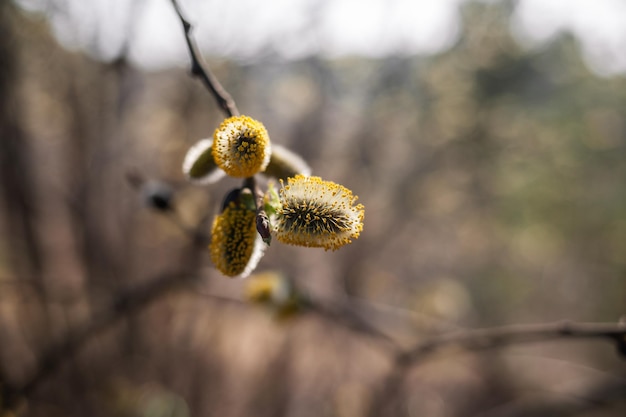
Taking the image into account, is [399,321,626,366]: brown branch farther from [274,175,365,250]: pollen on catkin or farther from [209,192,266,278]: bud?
[209,192,266,278]: bud

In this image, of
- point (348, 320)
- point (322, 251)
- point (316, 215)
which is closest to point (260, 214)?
point (316, 215)

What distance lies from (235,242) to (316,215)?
0.17 metres

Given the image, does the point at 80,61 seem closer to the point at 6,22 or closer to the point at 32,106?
the point at 6,22

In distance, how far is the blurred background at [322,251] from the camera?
2559mm

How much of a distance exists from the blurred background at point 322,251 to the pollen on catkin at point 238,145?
606 mm

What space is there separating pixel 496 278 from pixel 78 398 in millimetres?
9428

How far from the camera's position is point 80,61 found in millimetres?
3008

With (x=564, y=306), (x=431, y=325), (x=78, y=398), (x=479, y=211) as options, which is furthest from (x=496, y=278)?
(x=78, y=398)

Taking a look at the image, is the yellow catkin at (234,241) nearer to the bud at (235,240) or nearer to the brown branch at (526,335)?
the bud at (235,240)

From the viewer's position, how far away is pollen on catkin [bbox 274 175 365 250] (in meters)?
0.74

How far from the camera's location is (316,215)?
2.48ft

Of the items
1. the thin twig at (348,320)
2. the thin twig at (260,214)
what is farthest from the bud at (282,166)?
the thin twig at (348,320)

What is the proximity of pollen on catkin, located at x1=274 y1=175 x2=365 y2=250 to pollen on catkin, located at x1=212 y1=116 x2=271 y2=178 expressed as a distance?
0.09 meters

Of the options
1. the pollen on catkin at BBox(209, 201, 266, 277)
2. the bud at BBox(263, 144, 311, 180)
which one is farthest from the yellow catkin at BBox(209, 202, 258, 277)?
the bud at BBox(263, 144, 311, 180)
